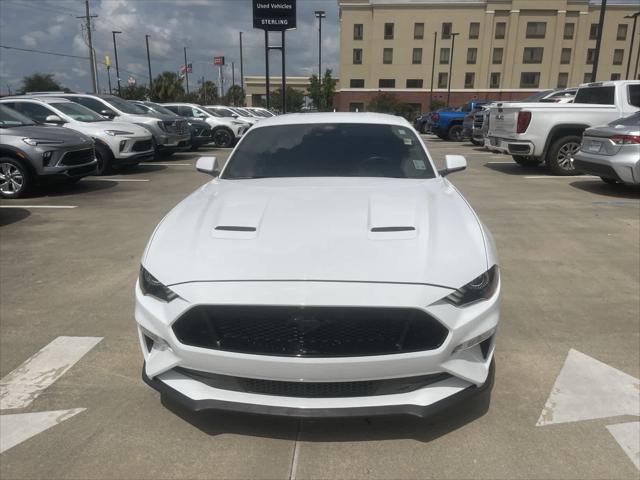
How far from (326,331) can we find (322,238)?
518 mm

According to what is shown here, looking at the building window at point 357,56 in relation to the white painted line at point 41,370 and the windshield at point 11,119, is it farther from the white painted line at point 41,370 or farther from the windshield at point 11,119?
the white painted line at point 41,370

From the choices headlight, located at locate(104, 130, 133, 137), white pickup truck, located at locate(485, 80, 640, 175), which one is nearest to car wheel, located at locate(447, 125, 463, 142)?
white pickup truck, located at locate(485, 80, 640, 175)

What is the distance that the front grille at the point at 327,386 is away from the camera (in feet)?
7.18

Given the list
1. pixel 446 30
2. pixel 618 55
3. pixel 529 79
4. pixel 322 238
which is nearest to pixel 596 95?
pixel 322 238

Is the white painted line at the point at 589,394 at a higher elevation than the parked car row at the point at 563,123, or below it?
below

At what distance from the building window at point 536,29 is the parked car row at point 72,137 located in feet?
191

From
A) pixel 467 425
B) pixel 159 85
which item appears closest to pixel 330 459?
pixel 467 425

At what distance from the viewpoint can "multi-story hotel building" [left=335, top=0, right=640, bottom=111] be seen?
2405 inches

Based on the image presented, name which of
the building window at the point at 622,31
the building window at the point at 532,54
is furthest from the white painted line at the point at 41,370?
the building window at the point at 622,31

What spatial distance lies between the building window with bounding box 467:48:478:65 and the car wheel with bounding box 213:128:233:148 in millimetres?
52312

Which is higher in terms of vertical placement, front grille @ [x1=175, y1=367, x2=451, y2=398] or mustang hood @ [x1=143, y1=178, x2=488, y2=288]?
mustang hood @ [x1=143, y1=178, x2=488, y2=288]

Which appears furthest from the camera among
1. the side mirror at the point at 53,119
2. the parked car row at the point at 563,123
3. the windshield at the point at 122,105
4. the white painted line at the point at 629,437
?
the windshield at the point at 122,105

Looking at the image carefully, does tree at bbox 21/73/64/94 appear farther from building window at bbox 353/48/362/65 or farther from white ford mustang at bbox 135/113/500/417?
white ford mustang at bbox 135/113/500/417

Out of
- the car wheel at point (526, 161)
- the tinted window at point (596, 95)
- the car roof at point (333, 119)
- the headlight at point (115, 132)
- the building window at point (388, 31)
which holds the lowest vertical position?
the car wheel at point (526, 161)
